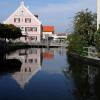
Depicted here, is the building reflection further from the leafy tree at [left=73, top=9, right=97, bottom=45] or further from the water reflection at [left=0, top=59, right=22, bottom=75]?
the leafy tree at [left=73, top=9, right=97, bottom=45]

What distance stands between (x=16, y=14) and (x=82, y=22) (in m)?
65.0

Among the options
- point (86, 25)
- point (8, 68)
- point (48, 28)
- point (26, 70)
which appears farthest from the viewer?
point (48, 28)

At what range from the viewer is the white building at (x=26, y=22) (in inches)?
4272

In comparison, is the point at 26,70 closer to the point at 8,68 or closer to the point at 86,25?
the point at 8,68

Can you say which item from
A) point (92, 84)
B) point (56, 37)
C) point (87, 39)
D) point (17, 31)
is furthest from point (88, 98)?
point (56, 37)

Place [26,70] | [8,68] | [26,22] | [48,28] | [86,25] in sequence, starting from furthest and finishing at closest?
[48,28], [26,22], [86,25], [8,68], [26,70]

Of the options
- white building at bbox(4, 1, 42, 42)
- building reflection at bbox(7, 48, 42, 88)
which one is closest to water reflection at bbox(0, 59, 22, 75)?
building reflection at bbox(7, 48, 42, 88)

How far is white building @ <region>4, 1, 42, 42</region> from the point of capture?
10850 cm

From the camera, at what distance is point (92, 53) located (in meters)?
34.2

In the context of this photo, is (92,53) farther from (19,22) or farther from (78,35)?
(19,22)

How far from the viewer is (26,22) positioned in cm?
10969

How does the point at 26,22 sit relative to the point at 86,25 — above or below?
above

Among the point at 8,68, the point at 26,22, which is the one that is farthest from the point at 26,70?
the point at 26,22

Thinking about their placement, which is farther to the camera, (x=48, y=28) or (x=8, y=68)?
(x=48, y=28)
